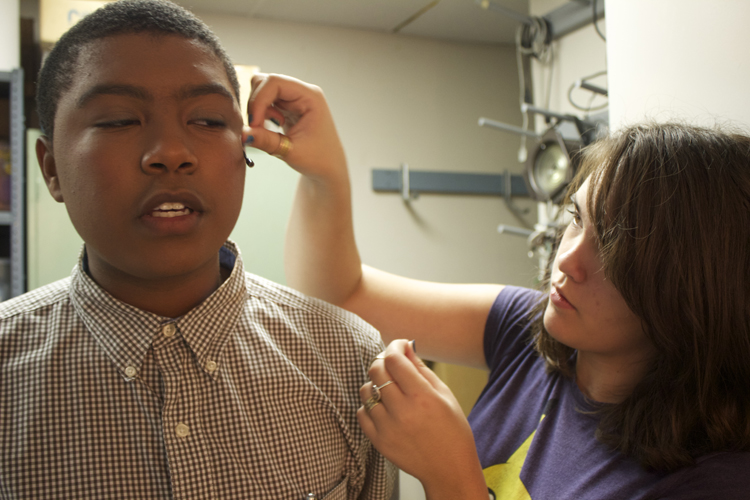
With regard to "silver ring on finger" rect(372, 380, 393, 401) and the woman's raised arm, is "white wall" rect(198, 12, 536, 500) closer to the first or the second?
the woman's raised arm

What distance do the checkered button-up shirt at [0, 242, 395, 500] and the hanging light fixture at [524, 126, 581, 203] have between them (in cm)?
170

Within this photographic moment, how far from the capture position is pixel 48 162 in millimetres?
793

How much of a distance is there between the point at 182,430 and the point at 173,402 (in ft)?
0.13

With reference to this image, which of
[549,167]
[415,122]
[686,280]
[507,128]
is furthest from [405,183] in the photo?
[686,280]

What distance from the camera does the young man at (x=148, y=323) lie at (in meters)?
0.70

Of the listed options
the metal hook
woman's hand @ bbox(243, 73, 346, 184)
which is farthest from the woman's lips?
the metal hook

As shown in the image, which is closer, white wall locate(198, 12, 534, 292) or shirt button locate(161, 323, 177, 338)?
shirt button locate(161, 323, 177, 338)

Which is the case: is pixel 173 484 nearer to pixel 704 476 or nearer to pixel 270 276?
pixel 704 476

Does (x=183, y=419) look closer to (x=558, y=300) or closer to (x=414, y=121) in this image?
(x=558, y=300)

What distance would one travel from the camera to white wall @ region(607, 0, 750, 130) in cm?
106

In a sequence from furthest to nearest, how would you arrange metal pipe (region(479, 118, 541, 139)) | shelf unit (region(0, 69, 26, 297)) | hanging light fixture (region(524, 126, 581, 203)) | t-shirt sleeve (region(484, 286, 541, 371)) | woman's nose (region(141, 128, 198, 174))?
metal pipe (region(479, 118, 541, 139))
hanging light fixture (region(524, 126, 581, 203))
shelf unit (region(0, 69, 26, 297))
t-shirt sleeve (region(484, 286, 541, 371))
woman's nose (region(141, 128, 198, 174))

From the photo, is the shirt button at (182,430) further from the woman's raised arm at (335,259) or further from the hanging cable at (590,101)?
the hanging cable at (590,101)

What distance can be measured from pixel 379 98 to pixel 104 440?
10.4ft

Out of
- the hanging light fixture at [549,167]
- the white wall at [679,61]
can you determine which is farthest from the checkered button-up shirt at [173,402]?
the hanging light fixture at [549,167]
